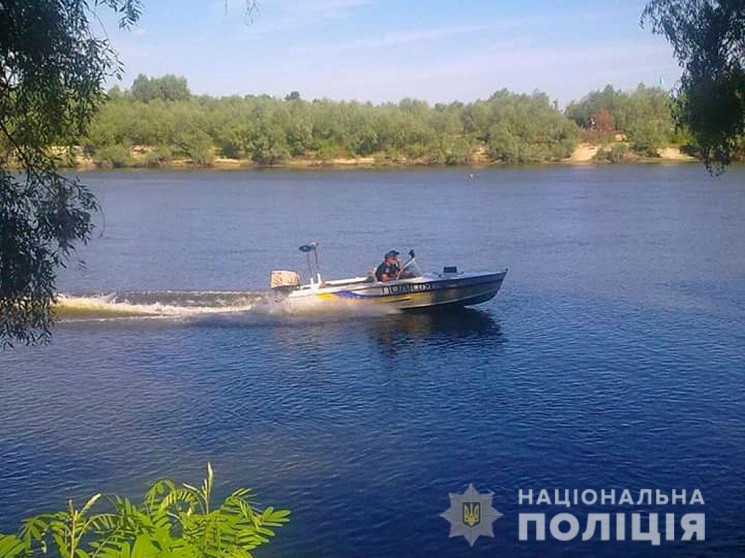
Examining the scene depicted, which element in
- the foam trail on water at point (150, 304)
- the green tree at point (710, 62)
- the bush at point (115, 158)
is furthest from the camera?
the bush at point (115, 158)

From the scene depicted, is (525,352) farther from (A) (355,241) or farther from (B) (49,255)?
(A) (355,241)

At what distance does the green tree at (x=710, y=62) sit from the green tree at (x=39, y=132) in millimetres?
9595

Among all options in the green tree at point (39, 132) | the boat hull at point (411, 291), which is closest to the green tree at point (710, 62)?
the green tree at point (39, 132)

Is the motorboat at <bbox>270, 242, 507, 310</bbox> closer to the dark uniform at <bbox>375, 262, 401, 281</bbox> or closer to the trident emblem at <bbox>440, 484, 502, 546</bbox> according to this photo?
the dark uniform at <bbox>375, 262, 401, 281</bbox>

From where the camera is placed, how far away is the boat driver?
99.3 feet

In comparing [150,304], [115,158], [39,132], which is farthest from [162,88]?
[39,132]

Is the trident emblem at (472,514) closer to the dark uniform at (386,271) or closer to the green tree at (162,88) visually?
the dark uniform at (386,271)

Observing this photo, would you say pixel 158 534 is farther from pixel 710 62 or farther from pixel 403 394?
pixel 403 394

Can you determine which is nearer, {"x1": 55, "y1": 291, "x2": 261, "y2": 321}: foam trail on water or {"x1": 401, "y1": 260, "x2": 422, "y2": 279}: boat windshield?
{"x1": 401, "y1": 260, "x2": 422, "y2": 279}: boat windshield

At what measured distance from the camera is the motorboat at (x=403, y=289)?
98.4 ft

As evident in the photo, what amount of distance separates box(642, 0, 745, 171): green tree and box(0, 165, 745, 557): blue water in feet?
22.1

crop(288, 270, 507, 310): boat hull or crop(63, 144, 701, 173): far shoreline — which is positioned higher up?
crop(63, 144, 701, 173): far shoreline

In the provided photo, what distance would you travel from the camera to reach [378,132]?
107 metres

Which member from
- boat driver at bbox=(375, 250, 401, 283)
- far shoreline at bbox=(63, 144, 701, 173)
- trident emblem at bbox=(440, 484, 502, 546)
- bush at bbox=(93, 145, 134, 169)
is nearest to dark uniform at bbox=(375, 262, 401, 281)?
boat driver at bbox=(375, 250, 401, 283)
